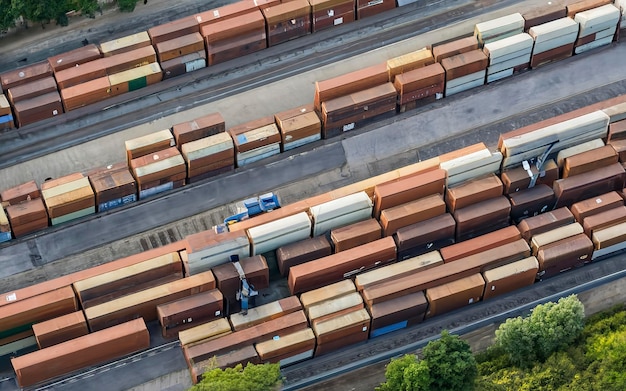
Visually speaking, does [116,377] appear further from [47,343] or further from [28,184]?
[28,184]

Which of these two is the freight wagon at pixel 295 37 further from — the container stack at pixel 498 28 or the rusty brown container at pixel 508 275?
the rusty brown container at pixel 508 275

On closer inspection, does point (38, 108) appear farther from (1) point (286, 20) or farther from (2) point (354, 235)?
(2) point (354, 235)

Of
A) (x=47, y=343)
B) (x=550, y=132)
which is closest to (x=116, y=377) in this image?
(x=47, y=343)

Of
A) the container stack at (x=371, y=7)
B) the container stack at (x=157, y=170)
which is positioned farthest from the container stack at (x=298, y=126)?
the container stack at (x=371, y=7)

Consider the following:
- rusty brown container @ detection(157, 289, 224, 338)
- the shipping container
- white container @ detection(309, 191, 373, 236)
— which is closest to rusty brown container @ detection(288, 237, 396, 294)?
white container @ detection(309, 191, 373, 236)

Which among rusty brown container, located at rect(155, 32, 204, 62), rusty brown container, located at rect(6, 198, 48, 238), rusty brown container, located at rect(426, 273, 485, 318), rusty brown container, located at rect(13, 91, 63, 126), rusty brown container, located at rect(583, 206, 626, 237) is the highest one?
rusty brown container, located at rect(155, 32, 204, 62)

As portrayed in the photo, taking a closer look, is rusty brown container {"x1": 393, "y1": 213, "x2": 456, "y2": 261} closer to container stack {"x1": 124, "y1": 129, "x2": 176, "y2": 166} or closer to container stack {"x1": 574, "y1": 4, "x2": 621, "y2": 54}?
container stack {"x1": 124, "y1": 129, "x2": 176, "y2": 166}
